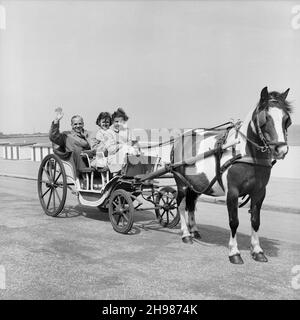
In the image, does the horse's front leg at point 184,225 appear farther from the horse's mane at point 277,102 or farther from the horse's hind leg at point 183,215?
the horse's mane at point 277,102

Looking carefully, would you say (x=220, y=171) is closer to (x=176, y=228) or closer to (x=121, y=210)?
(x=121, y=210)

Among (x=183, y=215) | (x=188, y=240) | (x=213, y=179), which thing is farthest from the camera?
(x=183, y=215)

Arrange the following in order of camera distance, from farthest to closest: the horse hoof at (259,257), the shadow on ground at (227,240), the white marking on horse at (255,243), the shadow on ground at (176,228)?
1. the shadow on ground at (176,228)
2. the shadow on ground at (227,240)
3. the white marking on horse at (255,243)
4. the horse hoof at (259,257)

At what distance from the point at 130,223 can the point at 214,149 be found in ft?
6.69

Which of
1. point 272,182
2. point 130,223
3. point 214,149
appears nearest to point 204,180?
point 214,149

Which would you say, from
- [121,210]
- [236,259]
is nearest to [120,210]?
[121,210]

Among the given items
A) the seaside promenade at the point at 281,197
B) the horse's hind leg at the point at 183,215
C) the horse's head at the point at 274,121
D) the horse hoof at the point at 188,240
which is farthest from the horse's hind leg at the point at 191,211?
the seaside promenade at the point at 281,197

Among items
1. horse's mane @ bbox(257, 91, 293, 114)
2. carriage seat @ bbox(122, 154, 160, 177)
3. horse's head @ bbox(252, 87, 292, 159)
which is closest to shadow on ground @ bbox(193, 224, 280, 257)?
carriage seat @ bbox(122, 154, 160, 177)

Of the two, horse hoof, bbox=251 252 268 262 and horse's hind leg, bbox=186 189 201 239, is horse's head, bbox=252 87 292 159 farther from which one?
horse's hind leg, bbox=186 189 201 239

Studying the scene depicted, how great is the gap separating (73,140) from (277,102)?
4769 mm

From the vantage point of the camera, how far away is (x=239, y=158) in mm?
6043

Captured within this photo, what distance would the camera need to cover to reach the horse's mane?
219 inches

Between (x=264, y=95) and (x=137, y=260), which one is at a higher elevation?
(x=264, y=95)

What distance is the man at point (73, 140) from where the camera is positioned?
8867 mm
